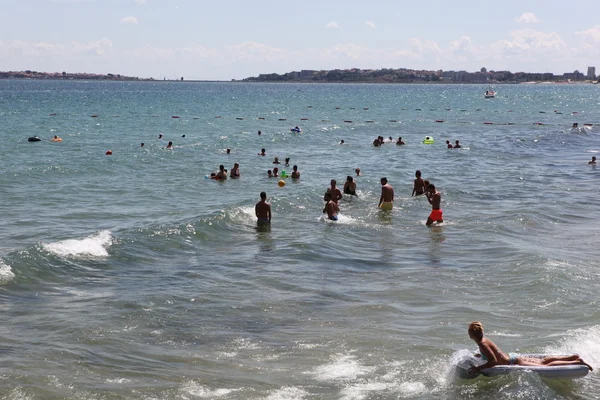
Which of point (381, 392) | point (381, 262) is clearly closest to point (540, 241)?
point (381, 262)

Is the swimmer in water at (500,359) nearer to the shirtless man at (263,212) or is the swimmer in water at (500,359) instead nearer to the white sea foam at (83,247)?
the white sea foam at (83,247)

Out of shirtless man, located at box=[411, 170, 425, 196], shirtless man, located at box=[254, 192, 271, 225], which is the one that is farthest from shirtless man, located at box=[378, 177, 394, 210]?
shirtless man, located at box=[254, 192, 271, 225]

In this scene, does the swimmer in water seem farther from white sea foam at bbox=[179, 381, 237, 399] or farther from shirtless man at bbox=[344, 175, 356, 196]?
shirtless man at bbox=[344, 175, 356, 196]

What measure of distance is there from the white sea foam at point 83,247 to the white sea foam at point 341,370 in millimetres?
8816

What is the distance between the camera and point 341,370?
11.7 meters

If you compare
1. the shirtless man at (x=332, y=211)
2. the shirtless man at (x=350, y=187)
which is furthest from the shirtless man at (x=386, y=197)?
the shirtless man at (x=350, y=187)

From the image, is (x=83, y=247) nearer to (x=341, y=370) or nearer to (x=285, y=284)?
(x=285, y=284)

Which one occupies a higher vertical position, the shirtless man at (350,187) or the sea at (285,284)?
the shirtless man at (350,187)

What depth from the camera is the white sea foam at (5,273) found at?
16.2 meters

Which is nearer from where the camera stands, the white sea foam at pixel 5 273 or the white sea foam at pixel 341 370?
the white sea foam at pixel 341 370

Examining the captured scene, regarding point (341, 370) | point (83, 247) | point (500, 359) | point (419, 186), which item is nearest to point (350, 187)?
point (419, 186)

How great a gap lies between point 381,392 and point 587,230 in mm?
13752

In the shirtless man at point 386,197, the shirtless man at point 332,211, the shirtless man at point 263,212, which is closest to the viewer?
the shirtless man at point 263,212

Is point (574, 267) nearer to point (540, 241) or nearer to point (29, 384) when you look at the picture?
point (540, 241)
